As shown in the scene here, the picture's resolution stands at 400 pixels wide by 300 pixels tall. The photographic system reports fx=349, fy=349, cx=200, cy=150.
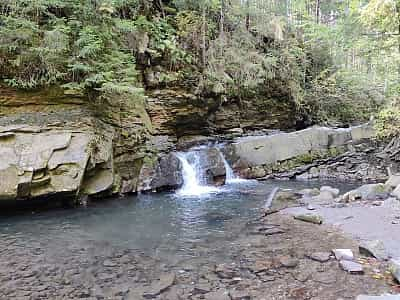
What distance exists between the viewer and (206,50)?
1335 cm

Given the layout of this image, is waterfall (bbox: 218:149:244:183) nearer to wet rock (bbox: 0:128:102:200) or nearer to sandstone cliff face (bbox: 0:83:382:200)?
sandstone cliff face (bbox: 0:83:382:200)

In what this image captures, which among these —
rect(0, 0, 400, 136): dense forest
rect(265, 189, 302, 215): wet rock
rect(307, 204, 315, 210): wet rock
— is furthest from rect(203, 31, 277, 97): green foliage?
rect(307, 204, 315, 210): wet rock

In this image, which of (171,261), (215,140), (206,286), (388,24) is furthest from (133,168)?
(388,24)

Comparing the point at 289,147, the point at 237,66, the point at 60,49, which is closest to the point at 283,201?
the point at 289,147

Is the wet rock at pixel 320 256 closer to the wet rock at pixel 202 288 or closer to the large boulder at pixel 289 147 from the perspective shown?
the wet rock at pixel 202 288

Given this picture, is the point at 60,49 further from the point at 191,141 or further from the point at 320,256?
the point at 320,256

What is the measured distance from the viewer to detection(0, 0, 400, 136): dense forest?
843 centimetres

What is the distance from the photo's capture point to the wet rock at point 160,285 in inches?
164

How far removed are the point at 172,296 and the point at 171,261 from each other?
1100 millimetres

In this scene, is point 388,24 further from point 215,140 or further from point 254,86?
point 215,140

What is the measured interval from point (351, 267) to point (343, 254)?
0.42m

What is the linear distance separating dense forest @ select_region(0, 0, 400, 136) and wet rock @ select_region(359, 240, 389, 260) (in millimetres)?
5862

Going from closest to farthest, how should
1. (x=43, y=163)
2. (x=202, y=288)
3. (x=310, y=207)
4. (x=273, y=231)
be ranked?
(x=202, y=288)
(x=273, y=231)
(x=43, y=163)
(x=310, y=207)

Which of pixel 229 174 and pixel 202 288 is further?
pixel 229 174
